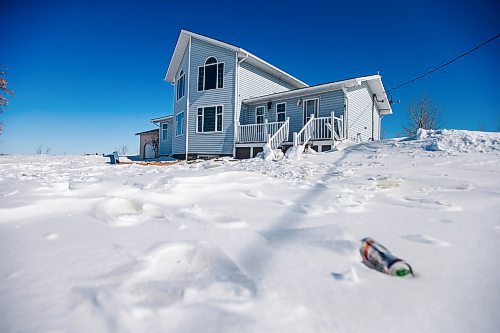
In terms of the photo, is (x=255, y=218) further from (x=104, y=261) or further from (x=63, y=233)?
(x=63, y=233)

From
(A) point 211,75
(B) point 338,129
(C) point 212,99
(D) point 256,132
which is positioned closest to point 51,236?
(B) point 338,129

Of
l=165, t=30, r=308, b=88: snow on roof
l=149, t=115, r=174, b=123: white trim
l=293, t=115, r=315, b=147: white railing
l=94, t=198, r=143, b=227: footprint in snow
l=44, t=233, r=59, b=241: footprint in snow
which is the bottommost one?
l=44, t=233, r=59, b=241: footprint in snow

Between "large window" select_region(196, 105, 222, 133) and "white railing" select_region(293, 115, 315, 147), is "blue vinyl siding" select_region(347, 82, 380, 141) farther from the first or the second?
"large window" select_region(196, 105, 222, 133)

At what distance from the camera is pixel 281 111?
1238 cm

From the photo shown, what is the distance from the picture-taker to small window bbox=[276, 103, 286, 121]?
12.3 metres

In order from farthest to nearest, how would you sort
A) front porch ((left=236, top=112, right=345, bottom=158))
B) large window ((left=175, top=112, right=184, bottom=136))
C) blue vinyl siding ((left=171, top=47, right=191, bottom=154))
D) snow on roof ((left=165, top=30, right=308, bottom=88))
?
large window ((left=175, top=112, right=184, bottom=136)), blue vinyl siding ((left=171, top=47, right=191, bottom=154)), snow on roof ((left=165, top=30, right=308, bottom=88)), front porch ((left=236, top=112, right=345, bottom=158))

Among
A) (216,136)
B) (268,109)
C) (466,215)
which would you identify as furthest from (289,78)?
(466,215)

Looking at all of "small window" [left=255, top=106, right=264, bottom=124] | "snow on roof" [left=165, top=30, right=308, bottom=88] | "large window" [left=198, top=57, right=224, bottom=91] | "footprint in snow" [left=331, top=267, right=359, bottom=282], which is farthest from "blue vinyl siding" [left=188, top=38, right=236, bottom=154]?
"footprint in snow" [left=331, top=267, right=359, bottom=282]

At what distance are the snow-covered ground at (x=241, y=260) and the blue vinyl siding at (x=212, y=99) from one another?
382 inches

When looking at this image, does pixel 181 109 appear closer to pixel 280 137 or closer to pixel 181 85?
pixel 181 85

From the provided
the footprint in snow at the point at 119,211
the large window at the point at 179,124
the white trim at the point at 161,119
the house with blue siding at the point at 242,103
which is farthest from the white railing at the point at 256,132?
the footprint in snow at the point at 119,211

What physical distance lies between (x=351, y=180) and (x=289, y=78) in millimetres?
12437

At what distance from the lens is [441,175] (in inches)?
147

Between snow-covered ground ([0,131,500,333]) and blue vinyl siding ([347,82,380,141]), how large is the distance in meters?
9.37
